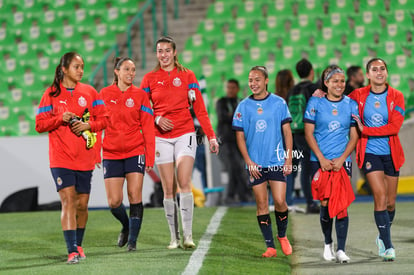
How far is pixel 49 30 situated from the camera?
18609 millimetres

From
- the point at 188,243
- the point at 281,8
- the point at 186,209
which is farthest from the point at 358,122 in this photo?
the point at 281,8

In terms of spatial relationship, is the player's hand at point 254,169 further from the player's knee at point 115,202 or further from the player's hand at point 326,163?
the player's knee at point 115,202

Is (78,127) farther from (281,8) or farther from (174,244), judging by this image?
(281,8)

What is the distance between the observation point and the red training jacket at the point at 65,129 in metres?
6.67

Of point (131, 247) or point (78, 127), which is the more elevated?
point (78, 127)

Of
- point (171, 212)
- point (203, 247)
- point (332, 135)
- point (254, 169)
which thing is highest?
point (332, 135)

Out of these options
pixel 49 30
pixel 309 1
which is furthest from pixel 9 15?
pixel 309 1

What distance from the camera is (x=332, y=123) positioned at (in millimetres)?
6852

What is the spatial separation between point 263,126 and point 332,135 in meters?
0.61

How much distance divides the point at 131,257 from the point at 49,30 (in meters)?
12.5

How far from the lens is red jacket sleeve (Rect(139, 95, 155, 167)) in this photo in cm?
739

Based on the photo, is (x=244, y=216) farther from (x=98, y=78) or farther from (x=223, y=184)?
(x=98, y=78)

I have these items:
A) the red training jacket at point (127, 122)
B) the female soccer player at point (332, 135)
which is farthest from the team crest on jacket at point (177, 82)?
the female soccer player at point (332, 135)

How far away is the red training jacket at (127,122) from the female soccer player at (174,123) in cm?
12
